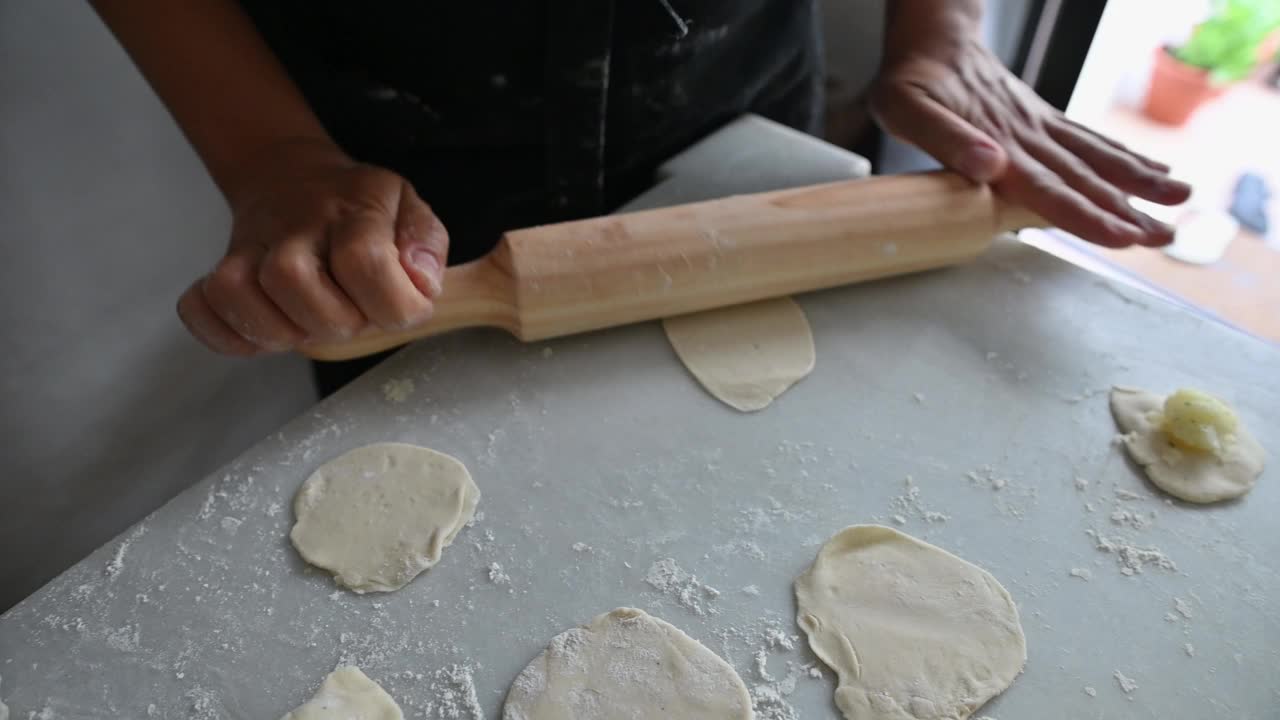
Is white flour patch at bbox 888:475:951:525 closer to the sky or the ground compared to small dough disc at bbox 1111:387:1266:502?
closer to the sky

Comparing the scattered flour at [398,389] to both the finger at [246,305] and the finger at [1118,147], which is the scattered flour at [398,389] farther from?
the finger at [1118,147]

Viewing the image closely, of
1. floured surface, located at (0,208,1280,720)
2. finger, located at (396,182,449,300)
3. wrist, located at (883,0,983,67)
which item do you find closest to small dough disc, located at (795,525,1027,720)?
floured surface, located at (0,208,1280,720)

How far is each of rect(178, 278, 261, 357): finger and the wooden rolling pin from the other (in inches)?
3.0

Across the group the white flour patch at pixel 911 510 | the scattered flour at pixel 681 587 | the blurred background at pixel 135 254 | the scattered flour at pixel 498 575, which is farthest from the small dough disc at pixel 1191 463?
the blurred background at pixel 135 254

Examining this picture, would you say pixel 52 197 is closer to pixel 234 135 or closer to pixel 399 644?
pixel 234 135

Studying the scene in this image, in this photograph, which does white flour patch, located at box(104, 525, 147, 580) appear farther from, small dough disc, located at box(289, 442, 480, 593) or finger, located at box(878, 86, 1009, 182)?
finger, located at box(878, 86, 1009, 182)

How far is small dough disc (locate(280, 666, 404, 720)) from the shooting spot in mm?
665

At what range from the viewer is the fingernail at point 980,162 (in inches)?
40.9

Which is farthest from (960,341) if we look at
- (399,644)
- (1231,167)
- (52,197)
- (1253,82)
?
(1253,82)

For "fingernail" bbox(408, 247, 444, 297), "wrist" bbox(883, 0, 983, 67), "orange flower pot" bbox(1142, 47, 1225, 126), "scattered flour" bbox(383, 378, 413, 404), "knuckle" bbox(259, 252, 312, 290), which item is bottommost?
"orange flower pot" bbox(1142, 47, 1225, 126)

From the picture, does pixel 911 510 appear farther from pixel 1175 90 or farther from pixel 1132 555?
pixel 1175 90

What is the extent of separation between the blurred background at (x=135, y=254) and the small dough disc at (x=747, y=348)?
0.92 meters

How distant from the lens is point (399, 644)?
28.3 inches

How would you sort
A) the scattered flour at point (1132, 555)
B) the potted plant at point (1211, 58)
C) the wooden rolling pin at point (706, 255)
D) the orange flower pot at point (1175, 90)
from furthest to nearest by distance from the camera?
1. the orange flower pot at point (1175, 90)
2. the potted plant at point (1211, 58)
3. the wooden rolling pin at point (706, 255)
4. the scattered flour at point (1132, 555)
